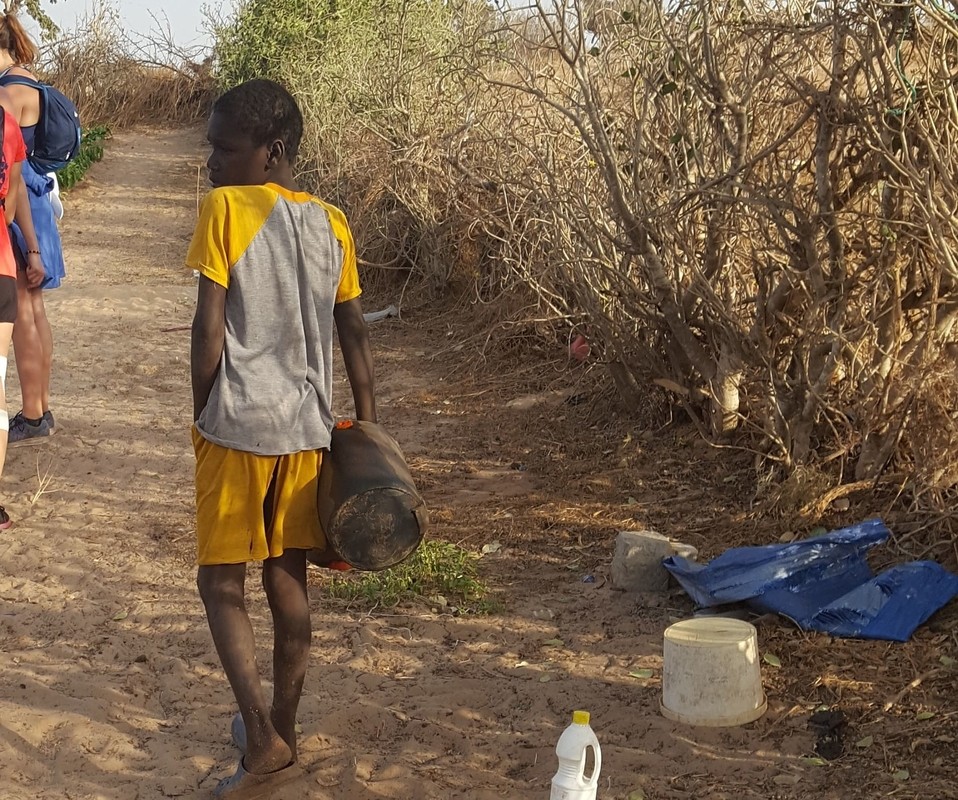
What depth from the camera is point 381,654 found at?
11.8ft

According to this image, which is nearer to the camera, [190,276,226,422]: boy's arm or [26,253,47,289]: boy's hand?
[190,276,226,422]: boy's arm

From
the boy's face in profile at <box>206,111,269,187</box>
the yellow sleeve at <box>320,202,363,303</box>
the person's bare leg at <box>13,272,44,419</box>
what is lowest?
the person's bare leg at <box>13,272,44,419</box>

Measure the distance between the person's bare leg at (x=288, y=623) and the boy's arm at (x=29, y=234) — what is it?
2.79 metres

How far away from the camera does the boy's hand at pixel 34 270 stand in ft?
16.8

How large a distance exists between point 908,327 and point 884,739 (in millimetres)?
1795

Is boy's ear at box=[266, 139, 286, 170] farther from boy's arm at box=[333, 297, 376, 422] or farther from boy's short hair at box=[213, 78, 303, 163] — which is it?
boy's arm at box=[333, 297, 376, 422]

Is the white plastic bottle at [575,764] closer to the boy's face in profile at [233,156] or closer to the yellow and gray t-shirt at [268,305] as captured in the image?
the yellow and gray t-shirt at [268,305]

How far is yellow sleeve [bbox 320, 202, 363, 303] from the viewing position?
2.71 m

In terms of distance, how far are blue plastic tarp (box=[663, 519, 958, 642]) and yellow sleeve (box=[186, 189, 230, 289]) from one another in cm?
195

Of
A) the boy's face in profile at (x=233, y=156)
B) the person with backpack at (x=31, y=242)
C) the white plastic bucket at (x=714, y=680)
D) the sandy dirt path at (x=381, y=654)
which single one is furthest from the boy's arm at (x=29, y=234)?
the white plastic bucket at (x=714, y=680)

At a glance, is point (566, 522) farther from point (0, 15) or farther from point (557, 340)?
point (0, 15)

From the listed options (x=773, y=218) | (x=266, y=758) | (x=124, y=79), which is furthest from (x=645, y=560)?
(x=124, y=79)

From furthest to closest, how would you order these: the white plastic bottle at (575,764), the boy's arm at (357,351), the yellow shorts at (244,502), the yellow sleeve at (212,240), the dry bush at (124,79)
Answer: the dry bush at (124,79)
the boy's arm at (357,351)
the yellow shorts at (244,502)
the yellow sleeve at (212,240)
the white plastic bottle at (575,764)

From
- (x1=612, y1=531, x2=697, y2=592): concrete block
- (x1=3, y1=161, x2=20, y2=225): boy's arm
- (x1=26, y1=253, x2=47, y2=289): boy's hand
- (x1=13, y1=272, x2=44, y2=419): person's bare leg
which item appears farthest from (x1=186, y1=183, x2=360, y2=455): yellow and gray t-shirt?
(x1=13, y1=272, x2=44, y2=419): person's bare leg
